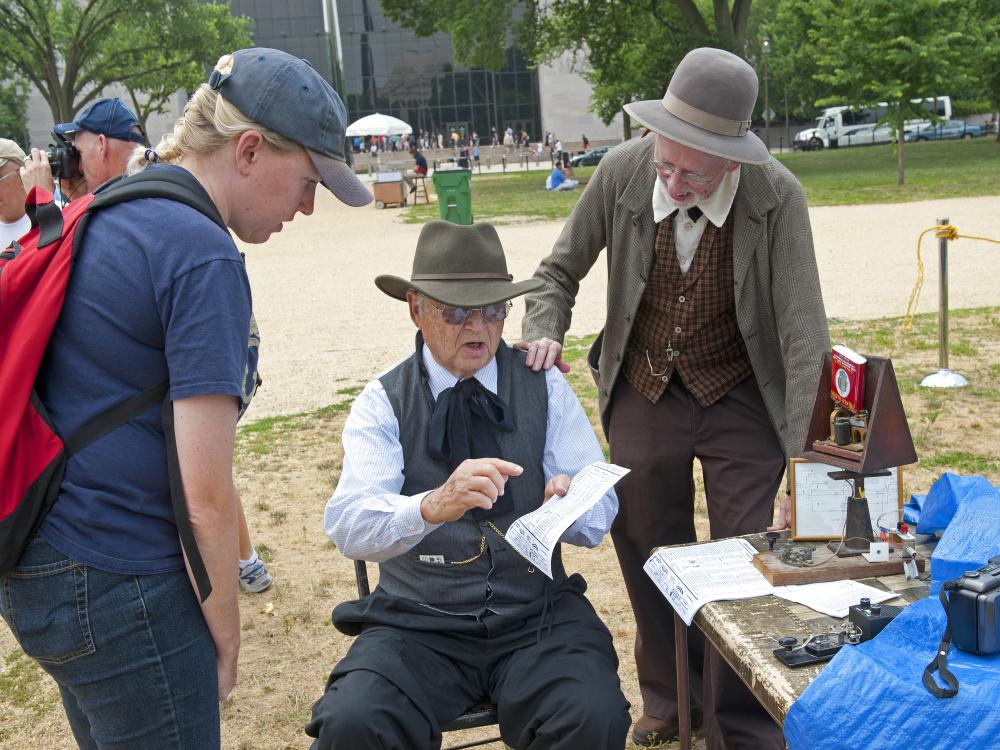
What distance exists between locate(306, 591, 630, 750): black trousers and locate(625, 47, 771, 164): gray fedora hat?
1279 mm

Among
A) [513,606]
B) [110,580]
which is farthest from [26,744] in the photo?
Result: [110,580]

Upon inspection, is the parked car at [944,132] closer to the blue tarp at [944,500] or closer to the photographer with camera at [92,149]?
the photographer with camera at [92,149]

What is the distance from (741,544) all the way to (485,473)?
732 mm

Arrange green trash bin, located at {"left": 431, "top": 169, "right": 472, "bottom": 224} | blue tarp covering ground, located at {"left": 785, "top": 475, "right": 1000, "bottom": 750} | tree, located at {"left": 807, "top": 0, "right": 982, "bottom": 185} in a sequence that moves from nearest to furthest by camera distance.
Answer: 1. blue tarp covering ground, located at {"left": 785, "top": 475, "right": 1000, "bottom": 750}
2. green trash bin, located at {"left": 431, "top": 169, "right": 472, "bottom": 224}
3. tree, located at {"left": 807, "top": 0, "right": 982, "bottom": 185}

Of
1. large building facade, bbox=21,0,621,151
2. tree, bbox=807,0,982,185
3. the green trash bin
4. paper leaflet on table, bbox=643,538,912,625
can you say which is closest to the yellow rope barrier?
paper leaflet on table, bbox=643,538,912,625

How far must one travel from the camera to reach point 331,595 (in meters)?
4.57

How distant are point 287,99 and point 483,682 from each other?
157 centimetres

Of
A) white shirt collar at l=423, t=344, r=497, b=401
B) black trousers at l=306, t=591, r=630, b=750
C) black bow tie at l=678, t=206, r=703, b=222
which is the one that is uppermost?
black bow tie at l=678, t=206, r=703, b=222

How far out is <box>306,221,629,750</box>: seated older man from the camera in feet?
7.95

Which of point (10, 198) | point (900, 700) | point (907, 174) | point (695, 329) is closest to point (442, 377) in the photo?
point (695, 329)

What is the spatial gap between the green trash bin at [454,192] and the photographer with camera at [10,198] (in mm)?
14003

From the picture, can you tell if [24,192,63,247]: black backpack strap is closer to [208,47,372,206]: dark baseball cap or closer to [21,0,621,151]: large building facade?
[208,47,372,206]: dark baseball cap

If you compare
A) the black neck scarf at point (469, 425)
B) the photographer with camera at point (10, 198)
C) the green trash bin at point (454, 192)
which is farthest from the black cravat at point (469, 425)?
the green trash bin at point (454, 192)

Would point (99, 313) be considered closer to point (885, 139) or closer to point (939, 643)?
point (939, 643)
